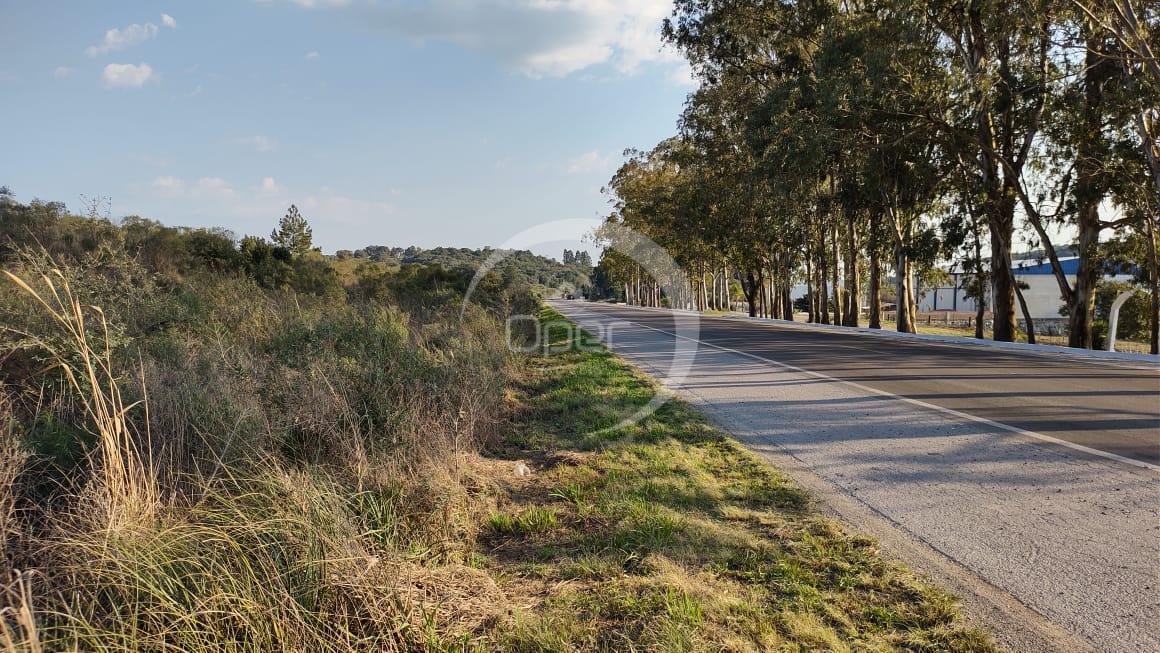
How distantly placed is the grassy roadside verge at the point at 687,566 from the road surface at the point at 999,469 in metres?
0.40

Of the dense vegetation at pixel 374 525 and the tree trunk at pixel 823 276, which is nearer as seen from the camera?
the dense vegetation at pixel 374 525

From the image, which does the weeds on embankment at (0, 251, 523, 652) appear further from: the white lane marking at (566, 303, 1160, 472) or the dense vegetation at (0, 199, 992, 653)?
the white lane marking at (566, 303, 1160, 472)

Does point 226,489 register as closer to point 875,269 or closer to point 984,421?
point 984,421

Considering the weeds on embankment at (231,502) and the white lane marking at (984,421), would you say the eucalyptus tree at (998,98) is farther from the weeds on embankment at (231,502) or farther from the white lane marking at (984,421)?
the weeds on embankment at (231,502)

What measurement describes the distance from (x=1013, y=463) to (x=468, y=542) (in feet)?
16.4

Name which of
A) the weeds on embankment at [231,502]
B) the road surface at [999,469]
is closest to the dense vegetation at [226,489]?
the weeds on embankment at [231,502]

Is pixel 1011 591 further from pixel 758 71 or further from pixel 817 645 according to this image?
pixel 758 71

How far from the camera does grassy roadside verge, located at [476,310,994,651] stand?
Answer: 2.99 m

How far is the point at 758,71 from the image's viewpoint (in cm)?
2922

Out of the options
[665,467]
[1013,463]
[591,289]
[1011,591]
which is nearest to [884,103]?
[1013,463]

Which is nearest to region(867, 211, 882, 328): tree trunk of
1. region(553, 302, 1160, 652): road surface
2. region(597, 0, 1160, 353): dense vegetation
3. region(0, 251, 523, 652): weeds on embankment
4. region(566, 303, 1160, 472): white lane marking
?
region(597, 0, 1160, 353): dense vegetation

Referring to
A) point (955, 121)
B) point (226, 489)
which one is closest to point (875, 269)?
point (955, 121)

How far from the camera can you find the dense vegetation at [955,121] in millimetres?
17797

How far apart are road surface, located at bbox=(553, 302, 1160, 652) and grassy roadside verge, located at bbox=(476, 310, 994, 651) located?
404 millimetres
